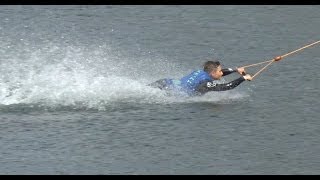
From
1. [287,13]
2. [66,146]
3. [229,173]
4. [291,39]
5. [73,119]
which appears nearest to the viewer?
[229,173]

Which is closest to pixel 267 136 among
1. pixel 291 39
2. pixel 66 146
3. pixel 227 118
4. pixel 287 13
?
pixel 227 118

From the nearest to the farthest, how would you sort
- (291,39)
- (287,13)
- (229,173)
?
(229,173)
(291,39)
(287,13)

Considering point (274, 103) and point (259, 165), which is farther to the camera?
point (274, 103)

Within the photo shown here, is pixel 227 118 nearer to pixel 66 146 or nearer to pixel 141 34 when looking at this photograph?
pixel 66 146

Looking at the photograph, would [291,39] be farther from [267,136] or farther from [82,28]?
[267,136]

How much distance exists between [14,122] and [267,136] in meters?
5.24

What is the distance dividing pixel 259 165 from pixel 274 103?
4728 mm

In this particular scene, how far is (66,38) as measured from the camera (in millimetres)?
35906

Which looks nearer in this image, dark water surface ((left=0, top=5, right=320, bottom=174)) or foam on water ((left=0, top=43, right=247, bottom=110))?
dark water surface ((left=0, top=5, right=320, bottom=174))

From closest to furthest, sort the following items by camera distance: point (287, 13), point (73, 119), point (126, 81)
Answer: point (73, 119) → point (126, 81) → point (287, 13)

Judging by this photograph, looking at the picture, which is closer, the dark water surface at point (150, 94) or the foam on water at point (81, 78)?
the dark water surface at point (150, 94)

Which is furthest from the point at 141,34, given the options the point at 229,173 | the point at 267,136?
the point at 229,173

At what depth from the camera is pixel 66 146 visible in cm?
2572

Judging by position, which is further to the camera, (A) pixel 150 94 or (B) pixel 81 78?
(B) pixel 81 78
